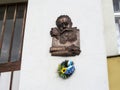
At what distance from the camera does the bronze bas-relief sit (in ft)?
8.17

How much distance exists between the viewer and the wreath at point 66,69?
2.36 metres

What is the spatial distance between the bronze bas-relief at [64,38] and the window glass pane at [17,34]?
23.6 inches

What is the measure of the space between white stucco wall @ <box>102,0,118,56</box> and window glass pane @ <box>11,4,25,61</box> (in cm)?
112

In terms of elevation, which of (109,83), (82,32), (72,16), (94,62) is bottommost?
(109,83)

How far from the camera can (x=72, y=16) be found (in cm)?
270

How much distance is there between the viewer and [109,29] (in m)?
2.78

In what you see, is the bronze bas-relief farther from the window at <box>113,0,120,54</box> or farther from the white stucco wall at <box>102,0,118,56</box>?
the window at <box>113,0,120,54</box>

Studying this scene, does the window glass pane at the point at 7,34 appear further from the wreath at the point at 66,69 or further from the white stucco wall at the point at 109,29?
the white stucco wall at the point at 109,29

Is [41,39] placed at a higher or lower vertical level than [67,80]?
higher

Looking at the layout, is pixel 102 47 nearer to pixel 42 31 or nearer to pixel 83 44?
pixel 83 44

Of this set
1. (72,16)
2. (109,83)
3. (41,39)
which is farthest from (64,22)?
(109,83)

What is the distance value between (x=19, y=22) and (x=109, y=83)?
1.52 meters

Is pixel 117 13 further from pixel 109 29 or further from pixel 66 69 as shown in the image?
pixel 66 69

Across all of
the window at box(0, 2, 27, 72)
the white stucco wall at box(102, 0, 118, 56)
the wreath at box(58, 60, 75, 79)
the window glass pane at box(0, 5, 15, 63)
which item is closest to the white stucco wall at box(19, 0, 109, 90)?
the wreath at box(58, 60, 75, 79)
